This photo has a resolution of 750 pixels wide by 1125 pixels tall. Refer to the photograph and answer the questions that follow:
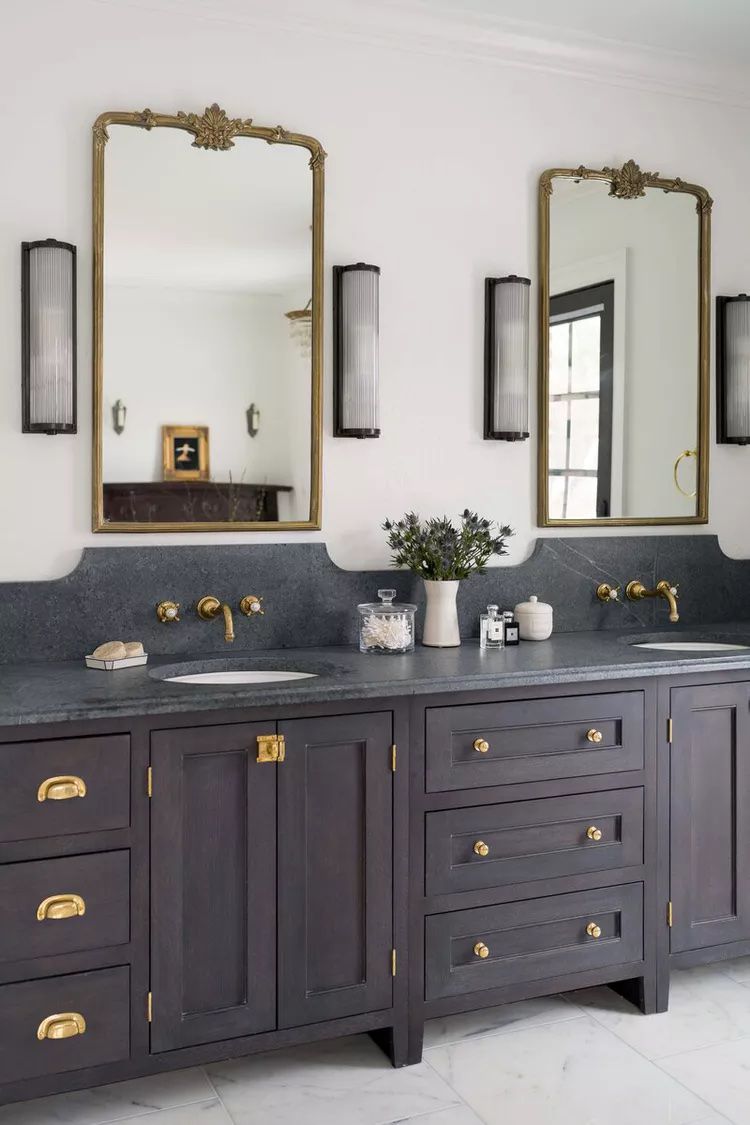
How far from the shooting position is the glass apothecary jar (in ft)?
8.73

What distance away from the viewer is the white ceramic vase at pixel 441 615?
277 cm

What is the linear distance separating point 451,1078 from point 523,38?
106 inches

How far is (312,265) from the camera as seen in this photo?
280cm

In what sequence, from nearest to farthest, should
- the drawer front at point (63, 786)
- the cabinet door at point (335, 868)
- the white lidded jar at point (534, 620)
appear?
the drawer front at point (63, 786) < the cabinet door at point (335, 868) < the white lidded jar at point (534, 620)

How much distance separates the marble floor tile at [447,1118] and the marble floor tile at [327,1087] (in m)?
0.02

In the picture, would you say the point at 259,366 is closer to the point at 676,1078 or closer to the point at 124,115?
the point at 124,115

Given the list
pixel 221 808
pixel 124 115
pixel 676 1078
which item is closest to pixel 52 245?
pixel 124 115

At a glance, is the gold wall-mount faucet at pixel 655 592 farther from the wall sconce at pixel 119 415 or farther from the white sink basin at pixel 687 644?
the wall sconce at pixel 119 415

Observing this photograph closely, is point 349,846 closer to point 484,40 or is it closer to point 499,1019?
point 499,1019

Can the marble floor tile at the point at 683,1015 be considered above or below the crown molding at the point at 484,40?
below

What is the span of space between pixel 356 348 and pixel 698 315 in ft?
3.90

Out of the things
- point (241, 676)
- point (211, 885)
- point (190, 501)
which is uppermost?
point (190, 501)

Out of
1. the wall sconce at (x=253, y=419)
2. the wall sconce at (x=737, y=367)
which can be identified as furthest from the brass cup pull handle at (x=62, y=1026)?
the wall sconce at (x=737, y=367)

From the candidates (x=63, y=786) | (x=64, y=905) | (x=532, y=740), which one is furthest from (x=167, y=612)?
(x=532, y=740)
